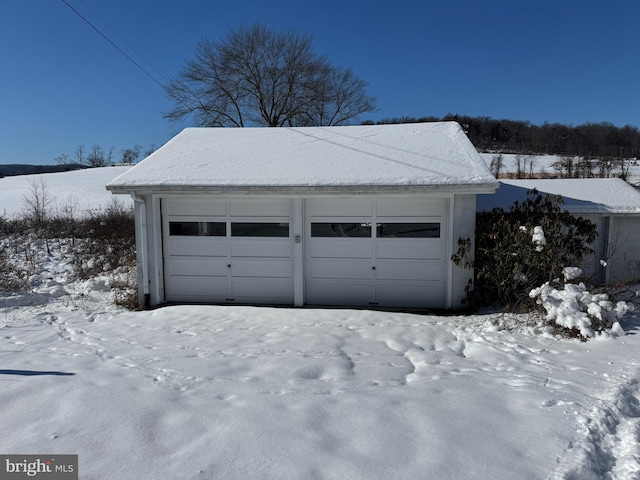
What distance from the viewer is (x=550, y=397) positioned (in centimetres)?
385

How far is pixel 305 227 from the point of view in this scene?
827cm

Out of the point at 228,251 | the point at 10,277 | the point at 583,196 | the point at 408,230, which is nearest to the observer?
the point at 408,230

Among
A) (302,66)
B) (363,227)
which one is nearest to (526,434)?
(363,227)

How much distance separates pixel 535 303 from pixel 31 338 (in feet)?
26.8

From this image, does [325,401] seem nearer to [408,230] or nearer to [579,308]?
[579,308]

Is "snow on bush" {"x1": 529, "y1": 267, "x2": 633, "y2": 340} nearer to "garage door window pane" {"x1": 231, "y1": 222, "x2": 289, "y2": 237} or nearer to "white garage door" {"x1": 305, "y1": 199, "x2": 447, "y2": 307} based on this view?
"white garage door" {"x1": 305, "y1": 199, "x2": 447, "y2": 307}

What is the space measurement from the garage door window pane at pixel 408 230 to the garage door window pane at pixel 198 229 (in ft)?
10.8

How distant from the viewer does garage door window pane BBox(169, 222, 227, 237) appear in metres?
8.55

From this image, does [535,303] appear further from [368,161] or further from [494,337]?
[368,161]

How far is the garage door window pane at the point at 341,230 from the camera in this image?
818 centimetres

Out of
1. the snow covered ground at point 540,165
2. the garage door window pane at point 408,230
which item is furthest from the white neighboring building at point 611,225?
the snow covered ground at point 540,165

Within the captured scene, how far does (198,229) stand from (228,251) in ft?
2.63

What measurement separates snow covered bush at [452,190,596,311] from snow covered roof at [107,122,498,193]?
35.7 inches

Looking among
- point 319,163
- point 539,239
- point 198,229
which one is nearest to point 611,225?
point 539,239
